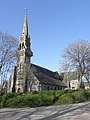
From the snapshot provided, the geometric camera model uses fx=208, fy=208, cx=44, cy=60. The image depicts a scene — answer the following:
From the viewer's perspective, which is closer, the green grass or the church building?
the green grass

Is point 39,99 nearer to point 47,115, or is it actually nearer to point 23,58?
point 47,115

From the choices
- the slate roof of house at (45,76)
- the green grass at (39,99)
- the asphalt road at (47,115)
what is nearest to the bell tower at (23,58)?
the slate roof of house at (45,76)

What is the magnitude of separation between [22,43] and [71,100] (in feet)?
187

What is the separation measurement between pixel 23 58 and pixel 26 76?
535 inches

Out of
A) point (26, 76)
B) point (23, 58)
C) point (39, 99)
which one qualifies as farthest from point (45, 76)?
point (39, 99)

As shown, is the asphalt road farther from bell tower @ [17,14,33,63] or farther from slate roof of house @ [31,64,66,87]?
bell tower @ [17,14,33,63]

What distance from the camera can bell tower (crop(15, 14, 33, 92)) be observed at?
63.7 metres

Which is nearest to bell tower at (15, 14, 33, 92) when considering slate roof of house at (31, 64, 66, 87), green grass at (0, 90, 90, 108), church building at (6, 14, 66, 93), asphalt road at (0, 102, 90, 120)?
church building at (6, 14, 66, 93)

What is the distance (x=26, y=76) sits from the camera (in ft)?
201

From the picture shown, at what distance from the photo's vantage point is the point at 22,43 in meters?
76.7

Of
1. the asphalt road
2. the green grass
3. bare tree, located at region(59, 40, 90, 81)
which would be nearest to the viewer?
the asphalt road

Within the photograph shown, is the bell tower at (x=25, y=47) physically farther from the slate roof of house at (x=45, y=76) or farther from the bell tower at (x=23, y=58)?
the slate roof of house at (x=45, y=76)

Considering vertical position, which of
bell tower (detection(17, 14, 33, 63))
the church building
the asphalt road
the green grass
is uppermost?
bell tower (detection(17, 14, 33, 63))

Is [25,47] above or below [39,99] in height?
above
